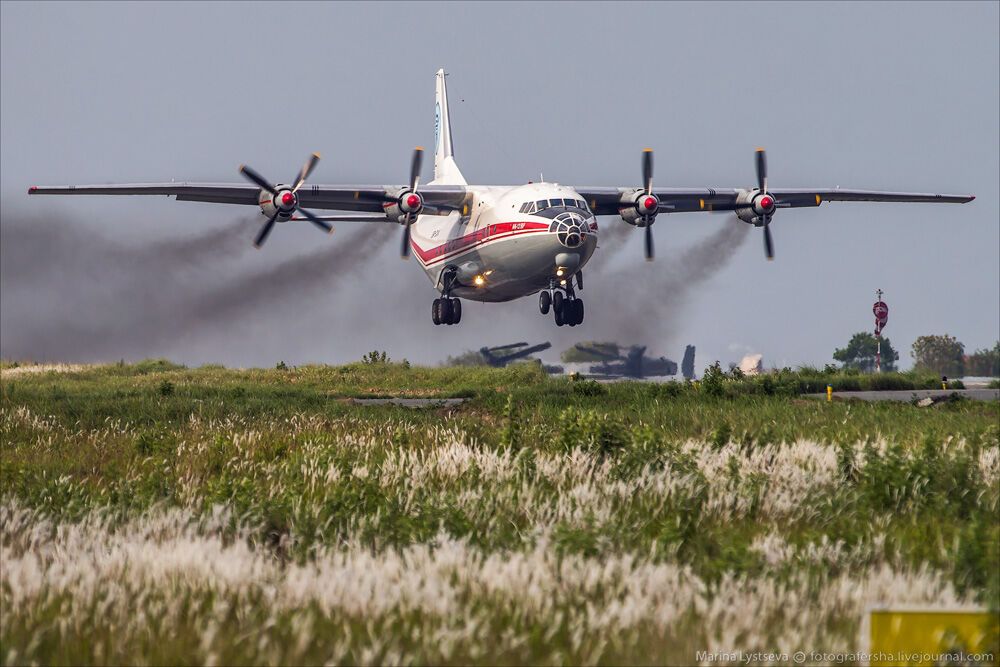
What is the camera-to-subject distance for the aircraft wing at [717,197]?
49688 mm

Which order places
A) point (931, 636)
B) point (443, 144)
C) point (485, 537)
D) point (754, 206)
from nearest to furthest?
point (931, 636)
point (485, 537)
point (754, 206)
point (443, 144)

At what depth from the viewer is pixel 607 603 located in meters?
7.32

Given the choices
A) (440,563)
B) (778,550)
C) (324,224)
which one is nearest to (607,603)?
(440,563)

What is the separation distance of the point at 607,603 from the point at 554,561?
84 centimetres

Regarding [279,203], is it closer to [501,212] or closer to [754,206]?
[501,212]

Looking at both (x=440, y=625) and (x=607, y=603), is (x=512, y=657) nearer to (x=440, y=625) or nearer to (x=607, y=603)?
(x=440, y=625)

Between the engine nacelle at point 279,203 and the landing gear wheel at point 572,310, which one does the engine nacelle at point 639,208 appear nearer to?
the landing gear wheel at point 572,310

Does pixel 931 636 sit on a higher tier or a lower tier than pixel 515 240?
lower

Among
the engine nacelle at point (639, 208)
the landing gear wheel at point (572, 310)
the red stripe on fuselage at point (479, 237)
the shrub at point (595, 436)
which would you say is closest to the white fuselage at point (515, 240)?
the red stripe on fuselage at point (479, 237)

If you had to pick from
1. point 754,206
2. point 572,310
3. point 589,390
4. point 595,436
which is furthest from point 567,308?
point 595,436

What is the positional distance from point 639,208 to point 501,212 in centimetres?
820

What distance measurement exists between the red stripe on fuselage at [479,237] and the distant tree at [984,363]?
61.3m

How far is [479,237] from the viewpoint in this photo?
45.0 metres

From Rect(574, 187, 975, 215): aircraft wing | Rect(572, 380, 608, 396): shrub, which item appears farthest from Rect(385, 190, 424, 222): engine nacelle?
Rect(572, 380, 608, 396): shrub
